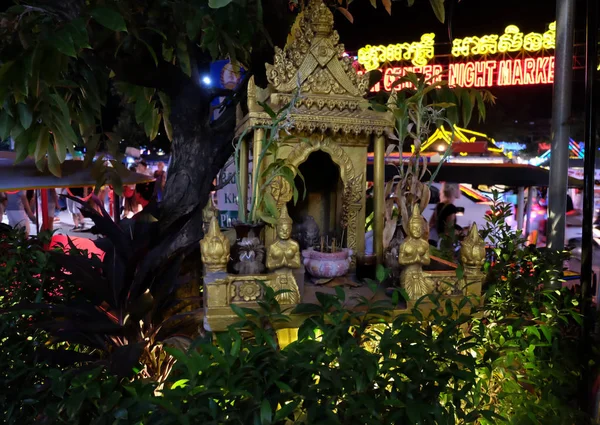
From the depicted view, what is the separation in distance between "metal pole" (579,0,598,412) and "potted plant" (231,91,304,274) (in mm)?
1235

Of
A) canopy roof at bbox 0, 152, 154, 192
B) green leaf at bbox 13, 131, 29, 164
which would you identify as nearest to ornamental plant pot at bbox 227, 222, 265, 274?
green leaf at bbox 13, 131, 29, 164

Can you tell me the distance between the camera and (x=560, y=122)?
101 inches

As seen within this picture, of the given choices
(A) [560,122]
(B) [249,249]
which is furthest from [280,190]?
(A) [560,122]

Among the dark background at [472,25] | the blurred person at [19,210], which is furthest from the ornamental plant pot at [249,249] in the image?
the blurred person at [19,210]

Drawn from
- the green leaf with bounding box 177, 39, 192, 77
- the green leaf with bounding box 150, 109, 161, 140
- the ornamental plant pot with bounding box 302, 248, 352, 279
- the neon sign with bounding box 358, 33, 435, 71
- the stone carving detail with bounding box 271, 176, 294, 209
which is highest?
the neon sign with bounding box 358, 33, 435, 71

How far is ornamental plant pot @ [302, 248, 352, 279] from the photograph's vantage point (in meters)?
2.27

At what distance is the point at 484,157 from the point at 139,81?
9.00 m

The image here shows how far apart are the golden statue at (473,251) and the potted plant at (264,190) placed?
857mm

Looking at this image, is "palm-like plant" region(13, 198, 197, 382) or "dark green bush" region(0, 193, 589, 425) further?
"palm-like plant" region(13, 198, 197, 382)

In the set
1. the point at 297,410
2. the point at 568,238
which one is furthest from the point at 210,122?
the point at 568,238

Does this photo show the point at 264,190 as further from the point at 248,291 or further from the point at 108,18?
the point at 108,18

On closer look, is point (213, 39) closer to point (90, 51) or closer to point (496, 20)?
point (90, 51)

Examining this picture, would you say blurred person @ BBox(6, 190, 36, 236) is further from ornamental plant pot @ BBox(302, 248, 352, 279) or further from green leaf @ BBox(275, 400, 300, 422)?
green leaf @ BBox(275, 400, 300, 422)

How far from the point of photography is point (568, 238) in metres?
7.15
